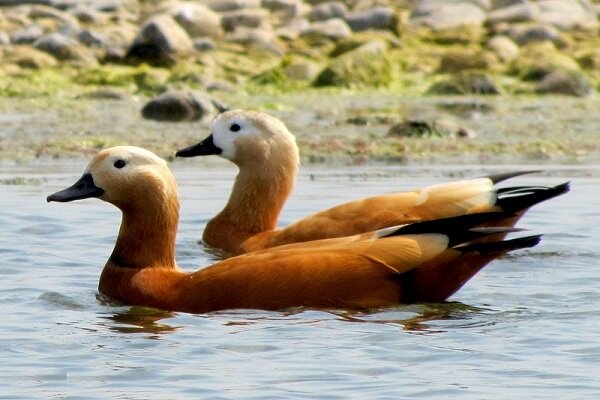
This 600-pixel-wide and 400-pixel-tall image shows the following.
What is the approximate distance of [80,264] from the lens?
27.1 feet

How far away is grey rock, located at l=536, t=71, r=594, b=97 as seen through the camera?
59.0ft

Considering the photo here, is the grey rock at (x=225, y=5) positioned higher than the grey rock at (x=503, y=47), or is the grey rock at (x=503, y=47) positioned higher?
the grey rock at (x=225, y=5)

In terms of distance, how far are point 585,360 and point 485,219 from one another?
1.06 m

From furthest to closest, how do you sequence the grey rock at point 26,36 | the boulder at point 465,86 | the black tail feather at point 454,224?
the grey rock at point 26,36 → the boulder at point 465,86 → the black tail feather at point 454,224

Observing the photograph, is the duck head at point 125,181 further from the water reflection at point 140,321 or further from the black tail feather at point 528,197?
the black tail feather at point 528,197

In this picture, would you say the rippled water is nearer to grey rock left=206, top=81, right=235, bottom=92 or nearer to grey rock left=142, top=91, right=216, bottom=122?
grey rock left=142, top=91, right=216, bottom=122

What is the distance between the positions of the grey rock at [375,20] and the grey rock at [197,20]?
2.22 meters

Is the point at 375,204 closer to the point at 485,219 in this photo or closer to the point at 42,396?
the point at 485,219

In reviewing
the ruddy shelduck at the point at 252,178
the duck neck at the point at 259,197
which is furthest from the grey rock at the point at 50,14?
the duck neck at the point at 259,197

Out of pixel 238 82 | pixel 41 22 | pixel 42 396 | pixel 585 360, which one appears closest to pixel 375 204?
pixel 585 360

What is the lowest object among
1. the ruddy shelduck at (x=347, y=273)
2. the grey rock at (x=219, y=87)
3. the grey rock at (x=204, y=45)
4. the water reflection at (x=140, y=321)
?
the water reflection at (x=140, y=321)

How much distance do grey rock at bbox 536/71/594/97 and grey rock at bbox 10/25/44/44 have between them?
7409mm

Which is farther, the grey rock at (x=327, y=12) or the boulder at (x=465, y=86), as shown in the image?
the grey rock at (x=327, y=12)

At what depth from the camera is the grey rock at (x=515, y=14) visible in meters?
24.2
